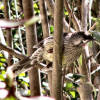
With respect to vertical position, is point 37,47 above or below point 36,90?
above

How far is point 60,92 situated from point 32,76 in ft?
0.81

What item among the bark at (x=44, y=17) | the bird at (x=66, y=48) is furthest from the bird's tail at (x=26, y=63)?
the bark at (x=44, y=17)

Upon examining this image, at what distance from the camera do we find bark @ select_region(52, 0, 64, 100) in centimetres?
59

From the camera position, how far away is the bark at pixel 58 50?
0.59m

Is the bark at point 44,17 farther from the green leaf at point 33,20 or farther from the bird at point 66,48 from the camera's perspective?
the green leaf at point 33,20

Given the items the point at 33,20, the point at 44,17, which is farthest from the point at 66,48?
the point at 33,20

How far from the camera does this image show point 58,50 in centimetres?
65

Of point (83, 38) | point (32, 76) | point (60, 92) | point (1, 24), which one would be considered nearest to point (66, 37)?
point (83, 38)

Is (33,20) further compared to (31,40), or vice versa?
(31,40)

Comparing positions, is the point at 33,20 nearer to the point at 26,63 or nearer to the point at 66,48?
the point at 26,63

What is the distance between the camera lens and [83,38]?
947mm

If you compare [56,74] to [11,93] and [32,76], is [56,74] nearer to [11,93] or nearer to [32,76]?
[32,76]

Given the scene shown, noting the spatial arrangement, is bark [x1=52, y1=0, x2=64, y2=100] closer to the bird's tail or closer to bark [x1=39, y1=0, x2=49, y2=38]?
the bird's tail

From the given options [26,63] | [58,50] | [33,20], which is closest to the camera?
[33,20]
